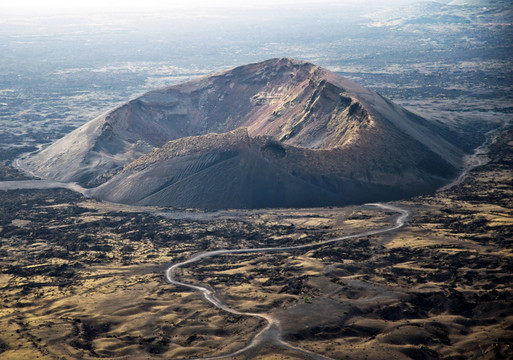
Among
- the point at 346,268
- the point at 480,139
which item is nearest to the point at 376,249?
the point at 346,268

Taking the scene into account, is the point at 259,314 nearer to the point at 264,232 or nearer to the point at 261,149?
the point at 264,232

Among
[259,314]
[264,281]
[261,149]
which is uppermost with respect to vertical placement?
[261,149]

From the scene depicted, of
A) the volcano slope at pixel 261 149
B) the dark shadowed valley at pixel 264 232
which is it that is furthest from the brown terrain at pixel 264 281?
the volcano slope at pixel 261 149

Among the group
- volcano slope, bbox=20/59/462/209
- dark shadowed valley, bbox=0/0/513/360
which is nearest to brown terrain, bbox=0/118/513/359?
dark shadowed valley, bbox=0/0/513/360

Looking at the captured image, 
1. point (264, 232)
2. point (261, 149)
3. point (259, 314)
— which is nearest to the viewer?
point (259, 314)

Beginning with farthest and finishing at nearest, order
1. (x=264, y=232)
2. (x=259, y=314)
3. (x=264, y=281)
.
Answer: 1. (x=264, y=232)
2. (x=264, y=281)
3. (x=259, y=314)

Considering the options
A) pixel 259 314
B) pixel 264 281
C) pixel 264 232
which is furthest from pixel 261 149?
pixel 259 314

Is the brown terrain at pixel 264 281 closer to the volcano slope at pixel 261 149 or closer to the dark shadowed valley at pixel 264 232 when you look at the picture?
the dark shadowed valley at pixel 264 232
